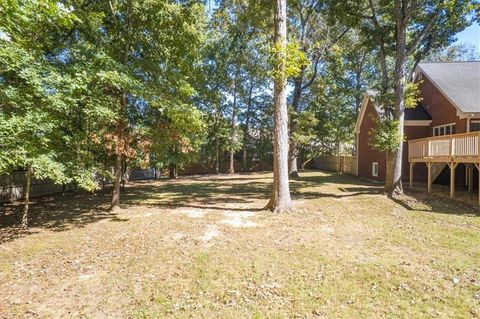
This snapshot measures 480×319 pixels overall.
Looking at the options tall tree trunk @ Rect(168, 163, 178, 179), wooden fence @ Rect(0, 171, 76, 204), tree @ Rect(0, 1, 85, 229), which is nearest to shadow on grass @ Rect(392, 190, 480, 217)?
tree @ Rect(0, 1, 85, 229)

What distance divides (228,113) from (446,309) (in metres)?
30.2

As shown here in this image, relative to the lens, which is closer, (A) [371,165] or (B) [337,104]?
(A) [371,165]

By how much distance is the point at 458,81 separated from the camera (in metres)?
17.5

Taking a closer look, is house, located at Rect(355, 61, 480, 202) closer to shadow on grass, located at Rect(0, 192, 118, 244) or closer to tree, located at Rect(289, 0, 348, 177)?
tree, located at Rect(289, 0, 348, 177)

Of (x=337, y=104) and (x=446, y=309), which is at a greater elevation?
(x=337, y=104)

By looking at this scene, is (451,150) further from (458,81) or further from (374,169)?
(374,169)

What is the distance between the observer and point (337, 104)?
3416 cm

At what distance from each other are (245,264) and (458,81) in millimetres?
18276

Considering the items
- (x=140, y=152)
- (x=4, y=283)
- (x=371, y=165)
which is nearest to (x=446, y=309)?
(x=4, y=283)

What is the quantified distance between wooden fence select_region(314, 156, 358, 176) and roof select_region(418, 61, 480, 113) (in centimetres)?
861

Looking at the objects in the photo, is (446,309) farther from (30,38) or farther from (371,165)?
(371,165)

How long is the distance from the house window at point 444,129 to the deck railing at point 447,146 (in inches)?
101

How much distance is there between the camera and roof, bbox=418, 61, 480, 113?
15.3 meters

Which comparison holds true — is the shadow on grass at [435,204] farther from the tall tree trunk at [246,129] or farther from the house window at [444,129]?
the tall tree trunk at [246,129]
